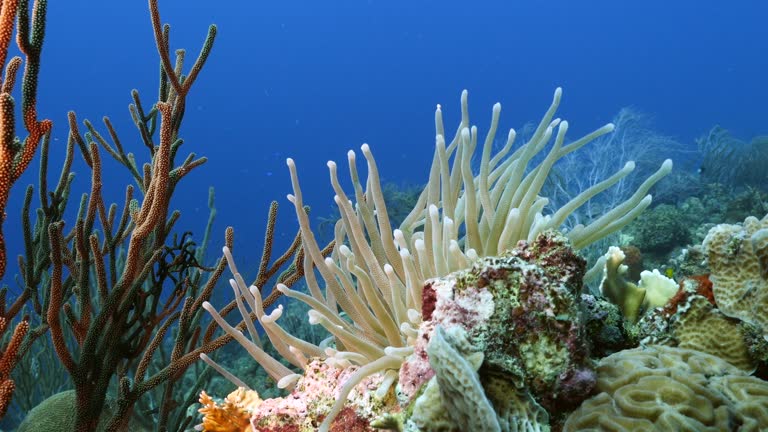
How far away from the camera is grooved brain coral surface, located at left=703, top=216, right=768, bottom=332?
2.03 meters

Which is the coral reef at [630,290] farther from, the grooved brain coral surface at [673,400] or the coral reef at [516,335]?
the coral reef at [516,335]

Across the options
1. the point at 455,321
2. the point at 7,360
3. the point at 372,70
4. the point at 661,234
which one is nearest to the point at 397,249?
the point at 455,321

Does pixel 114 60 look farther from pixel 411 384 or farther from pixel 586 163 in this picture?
pixel 411 384

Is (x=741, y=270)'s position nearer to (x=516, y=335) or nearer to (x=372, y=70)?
(x=516, y=335)

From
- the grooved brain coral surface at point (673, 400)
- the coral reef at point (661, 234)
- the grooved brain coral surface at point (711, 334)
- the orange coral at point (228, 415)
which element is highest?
the coral reef at point (661, 234)

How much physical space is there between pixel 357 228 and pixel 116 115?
9143 cm

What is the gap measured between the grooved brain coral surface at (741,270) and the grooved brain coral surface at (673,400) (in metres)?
0.25

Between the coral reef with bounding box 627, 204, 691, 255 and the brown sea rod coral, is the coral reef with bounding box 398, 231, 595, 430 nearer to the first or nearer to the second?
the brown sea rod coral

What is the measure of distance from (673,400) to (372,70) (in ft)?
329

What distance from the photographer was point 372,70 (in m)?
98.0

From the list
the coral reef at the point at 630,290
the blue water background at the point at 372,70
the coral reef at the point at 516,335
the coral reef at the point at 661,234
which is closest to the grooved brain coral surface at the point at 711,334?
the coral reef at the point at 630,290

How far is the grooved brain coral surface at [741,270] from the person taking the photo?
2029mm

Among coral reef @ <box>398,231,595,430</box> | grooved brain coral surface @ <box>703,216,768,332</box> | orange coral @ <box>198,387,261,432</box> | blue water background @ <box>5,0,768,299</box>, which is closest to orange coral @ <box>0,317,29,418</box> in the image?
orange coral @ <box>198,387,261,432</box>

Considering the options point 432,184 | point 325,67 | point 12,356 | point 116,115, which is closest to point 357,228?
point 432,184
